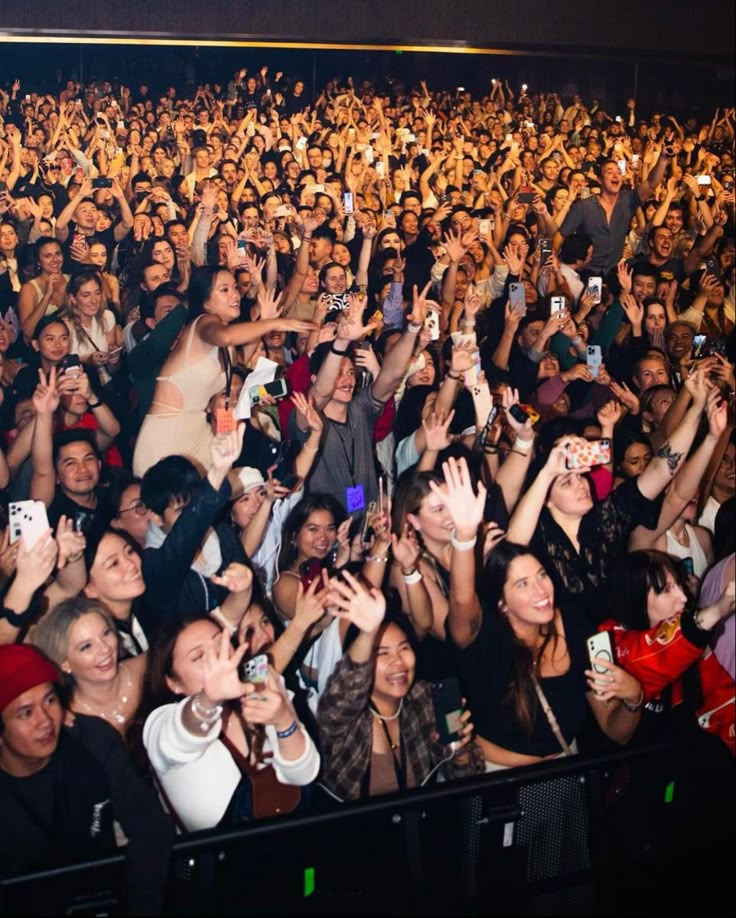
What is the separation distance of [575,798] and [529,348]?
2.08 meters

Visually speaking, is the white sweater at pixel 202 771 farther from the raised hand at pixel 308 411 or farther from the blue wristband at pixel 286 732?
the raised hand at pixel 308 411

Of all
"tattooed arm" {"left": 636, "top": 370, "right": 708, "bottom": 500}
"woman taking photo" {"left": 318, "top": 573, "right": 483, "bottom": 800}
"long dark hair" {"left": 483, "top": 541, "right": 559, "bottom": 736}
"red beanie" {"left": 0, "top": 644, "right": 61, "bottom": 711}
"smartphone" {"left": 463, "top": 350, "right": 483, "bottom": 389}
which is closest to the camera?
"red beanie" {"left": 0, "top": 644, "right": 61, "bottom": 711}

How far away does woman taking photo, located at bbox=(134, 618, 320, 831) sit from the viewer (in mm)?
3029

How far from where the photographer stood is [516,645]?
3641 mm

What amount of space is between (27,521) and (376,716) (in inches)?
46.1

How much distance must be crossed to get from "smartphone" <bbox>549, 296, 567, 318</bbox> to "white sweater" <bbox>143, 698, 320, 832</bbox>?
93.9 inches

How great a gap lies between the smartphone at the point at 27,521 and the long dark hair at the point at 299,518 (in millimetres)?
832

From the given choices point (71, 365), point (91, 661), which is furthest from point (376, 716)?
point (71, 365)

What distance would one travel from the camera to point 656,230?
528 centimetres

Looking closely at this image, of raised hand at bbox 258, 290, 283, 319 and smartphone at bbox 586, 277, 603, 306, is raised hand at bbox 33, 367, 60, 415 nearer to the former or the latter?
raised hand at bbox 258, 290, 283, 319

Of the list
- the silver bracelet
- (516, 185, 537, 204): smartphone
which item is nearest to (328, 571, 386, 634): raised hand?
the silver bracelet

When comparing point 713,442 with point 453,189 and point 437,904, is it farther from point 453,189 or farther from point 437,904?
point 437,904

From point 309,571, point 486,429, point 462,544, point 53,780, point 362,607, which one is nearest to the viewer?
point 53,780

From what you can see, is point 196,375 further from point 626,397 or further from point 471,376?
point 626,397
